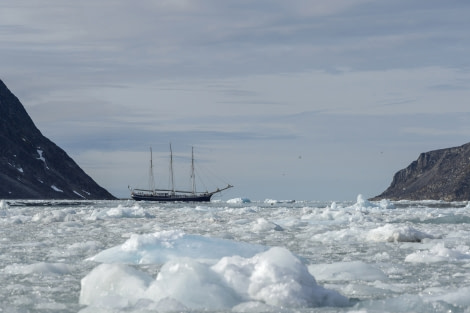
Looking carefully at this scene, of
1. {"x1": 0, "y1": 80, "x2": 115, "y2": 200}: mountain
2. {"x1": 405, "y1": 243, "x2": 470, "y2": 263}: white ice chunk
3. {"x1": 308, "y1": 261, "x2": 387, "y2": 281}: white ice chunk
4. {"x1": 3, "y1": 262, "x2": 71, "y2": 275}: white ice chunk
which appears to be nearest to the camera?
{"x1": 308, "y1": 261, "x2": 387, "y2": 281}: white ice chunk

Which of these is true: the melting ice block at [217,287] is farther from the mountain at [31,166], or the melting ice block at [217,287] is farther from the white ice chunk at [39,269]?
the mountain at [31,166]

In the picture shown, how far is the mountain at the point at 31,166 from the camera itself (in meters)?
157

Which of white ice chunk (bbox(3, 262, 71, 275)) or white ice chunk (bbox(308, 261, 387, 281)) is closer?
white ice chunk (bbox(308, 261, 387, 281))

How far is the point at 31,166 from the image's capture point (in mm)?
171625

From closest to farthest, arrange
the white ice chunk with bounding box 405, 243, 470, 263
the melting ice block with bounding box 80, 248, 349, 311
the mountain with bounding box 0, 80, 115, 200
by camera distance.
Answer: the melting ice block with bounding box 80, 248, 349, 311
the white ice chunk with bounding box 405, 243, 470, 263
the mountain with bounding box 0, 80, 115, 200

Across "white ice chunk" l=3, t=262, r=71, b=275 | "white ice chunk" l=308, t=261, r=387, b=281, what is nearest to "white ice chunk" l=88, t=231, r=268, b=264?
"white ice chunk" l=3, t=262, r=71, b=275

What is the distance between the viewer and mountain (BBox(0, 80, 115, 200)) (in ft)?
515

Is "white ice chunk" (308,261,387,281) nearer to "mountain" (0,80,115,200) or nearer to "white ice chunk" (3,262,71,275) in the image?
"white ice chunk" (3,262,71,275)

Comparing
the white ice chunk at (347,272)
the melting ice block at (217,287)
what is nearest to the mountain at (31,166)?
the white ice chunk at (347,272)

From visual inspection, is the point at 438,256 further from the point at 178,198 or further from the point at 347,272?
the point at 178,198

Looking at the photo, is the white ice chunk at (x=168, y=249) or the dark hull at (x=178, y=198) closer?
the white ice chunk at (x=168, y=249)

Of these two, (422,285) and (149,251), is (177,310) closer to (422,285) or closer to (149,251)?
(422,285)

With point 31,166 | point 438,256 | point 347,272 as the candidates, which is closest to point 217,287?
point 347,272

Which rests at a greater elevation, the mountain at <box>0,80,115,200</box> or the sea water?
the mountain at <box>0,80,115,200</box>
